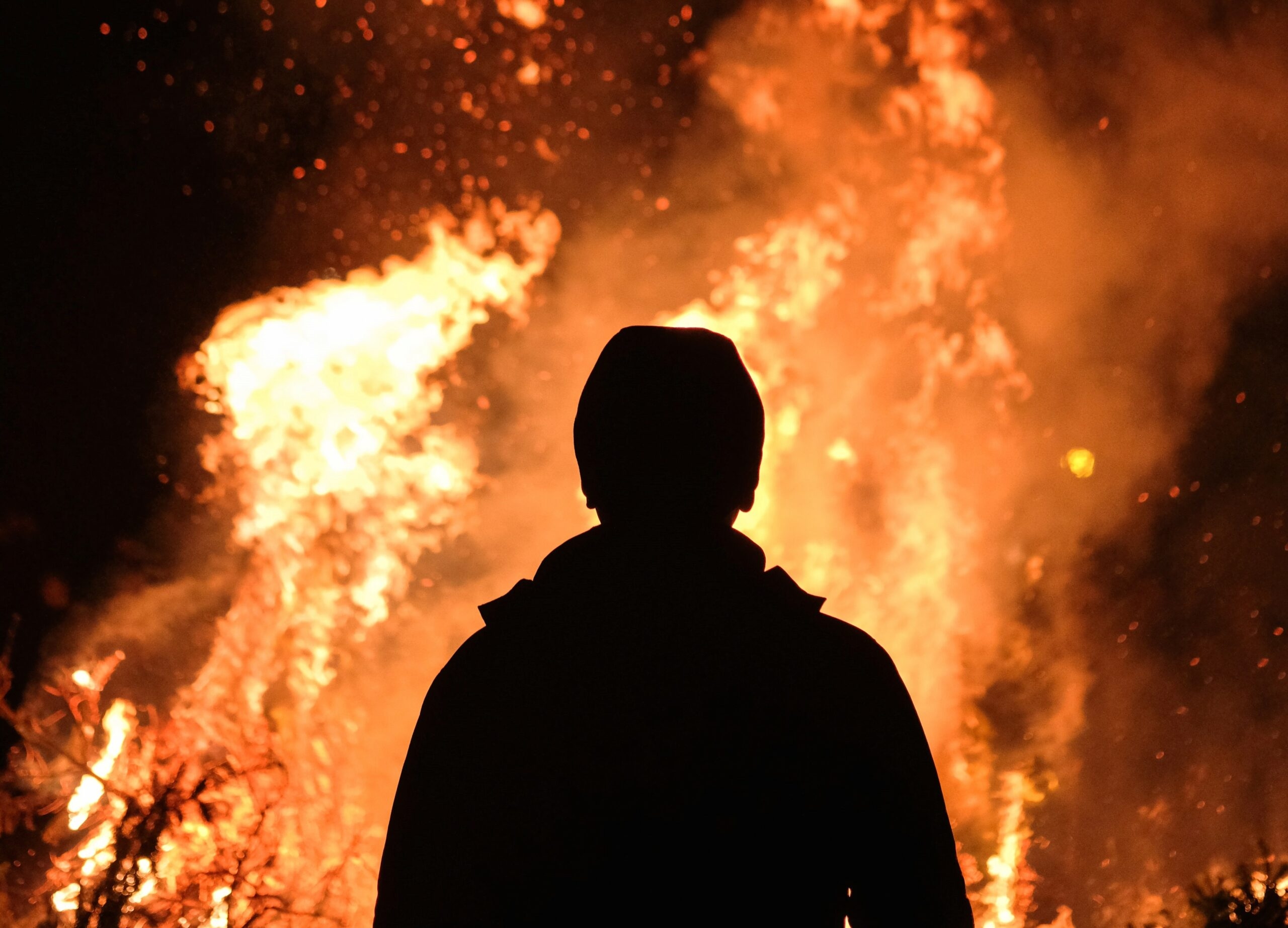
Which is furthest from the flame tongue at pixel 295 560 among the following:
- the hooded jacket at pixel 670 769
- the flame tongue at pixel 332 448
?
the hooded jacket at pixel 670 769

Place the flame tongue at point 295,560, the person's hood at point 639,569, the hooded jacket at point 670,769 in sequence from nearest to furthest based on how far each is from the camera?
1. the hooded jacket at point 670,769
2. the person's hood at point 639,569
3. the flame tongue at point 295,560

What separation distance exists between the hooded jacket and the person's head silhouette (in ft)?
0.25

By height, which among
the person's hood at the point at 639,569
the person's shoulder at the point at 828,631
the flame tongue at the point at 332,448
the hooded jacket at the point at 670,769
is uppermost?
the flame tongue at the point at 332,448

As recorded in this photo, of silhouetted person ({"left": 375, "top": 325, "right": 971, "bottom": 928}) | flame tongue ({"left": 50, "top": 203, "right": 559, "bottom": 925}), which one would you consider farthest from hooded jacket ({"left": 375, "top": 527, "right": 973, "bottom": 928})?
flame tongue ({"left": 50, "top": 203, "right": 559, "bottom": 925})

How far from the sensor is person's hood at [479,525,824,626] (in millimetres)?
1282

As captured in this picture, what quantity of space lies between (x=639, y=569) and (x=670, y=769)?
292mm

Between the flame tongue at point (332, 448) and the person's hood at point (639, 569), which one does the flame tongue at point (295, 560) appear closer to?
the flame tongue at point (332, 448)

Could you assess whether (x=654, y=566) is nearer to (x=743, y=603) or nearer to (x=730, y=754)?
(x=743, y=603)

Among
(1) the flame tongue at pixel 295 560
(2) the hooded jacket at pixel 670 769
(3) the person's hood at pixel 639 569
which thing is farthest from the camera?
(1) the flame tongue at pixel 295 560

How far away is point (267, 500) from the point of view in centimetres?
1183

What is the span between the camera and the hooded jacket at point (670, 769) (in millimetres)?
1138

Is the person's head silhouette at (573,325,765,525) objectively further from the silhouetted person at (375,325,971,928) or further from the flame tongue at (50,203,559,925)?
the flame tongue at (50,203,559,925)

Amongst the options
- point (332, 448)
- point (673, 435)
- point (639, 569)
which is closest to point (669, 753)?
point (639, 569)

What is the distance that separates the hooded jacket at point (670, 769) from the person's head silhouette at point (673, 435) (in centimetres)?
8
